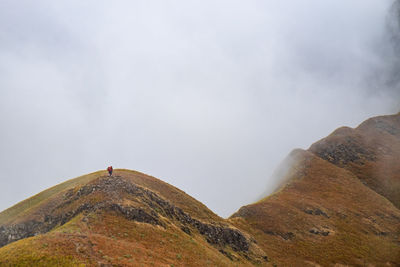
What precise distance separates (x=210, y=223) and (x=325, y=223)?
34374 mm

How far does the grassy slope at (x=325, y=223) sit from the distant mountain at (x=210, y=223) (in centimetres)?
24

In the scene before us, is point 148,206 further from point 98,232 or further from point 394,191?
point 394,191

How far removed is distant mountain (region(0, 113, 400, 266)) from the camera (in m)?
27.0

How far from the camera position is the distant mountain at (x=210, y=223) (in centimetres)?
2697

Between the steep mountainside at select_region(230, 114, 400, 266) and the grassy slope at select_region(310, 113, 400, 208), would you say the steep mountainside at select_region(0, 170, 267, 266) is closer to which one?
the steep mountainside at select_region(230, 114, 400, 266)

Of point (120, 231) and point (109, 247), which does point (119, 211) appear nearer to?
point (120, 231)

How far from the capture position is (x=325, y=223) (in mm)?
68188

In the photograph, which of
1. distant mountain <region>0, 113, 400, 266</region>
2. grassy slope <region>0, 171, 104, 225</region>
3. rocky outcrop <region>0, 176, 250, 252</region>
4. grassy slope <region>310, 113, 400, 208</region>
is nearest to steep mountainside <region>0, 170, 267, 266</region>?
rocky outcrop <region>0, 176, 250, 252</region>

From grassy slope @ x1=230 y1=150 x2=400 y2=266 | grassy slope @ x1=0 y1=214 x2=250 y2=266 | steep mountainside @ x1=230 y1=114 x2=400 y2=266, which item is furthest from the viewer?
steep mountainside @ x1=230 y1=114 x2=400 y2=266

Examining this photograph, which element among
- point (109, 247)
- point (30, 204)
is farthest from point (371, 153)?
point (30, 204)

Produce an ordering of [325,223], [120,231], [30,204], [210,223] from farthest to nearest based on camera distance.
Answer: [325,223] < [30,204] < [210,223] < [120,231]

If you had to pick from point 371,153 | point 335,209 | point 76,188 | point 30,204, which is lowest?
point 30,204

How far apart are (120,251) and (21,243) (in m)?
9.17

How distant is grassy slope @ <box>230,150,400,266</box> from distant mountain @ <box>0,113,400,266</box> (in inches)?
9.5
